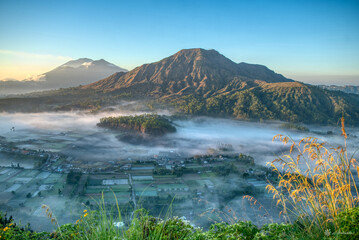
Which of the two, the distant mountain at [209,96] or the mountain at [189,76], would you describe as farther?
the mountain at [189,76]

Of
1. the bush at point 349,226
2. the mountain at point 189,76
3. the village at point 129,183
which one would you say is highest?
the mountain at point 189,76

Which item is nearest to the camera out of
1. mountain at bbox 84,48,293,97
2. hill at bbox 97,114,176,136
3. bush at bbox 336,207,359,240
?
bush at bbox 336,207,359,240

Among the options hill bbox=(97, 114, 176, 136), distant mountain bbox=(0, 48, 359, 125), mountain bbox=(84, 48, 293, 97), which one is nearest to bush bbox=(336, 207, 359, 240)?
hill bbox=(97, 114, 176, 136)

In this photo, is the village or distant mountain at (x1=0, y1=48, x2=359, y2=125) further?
distant mountain at (x1=0, y1=48, x2=359, y2=125)

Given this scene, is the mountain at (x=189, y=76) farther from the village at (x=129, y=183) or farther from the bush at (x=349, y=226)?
the bush at (x=349, y=226)

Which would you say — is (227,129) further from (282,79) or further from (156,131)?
(282,79)

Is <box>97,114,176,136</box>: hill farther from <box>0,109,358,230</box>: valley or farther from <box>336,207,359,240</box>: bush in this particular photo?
<box>336,207,359,240</box>: bush

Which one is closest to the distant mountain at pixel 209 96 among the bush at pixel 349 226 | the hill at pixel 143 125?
the hill at pixel 143 125
